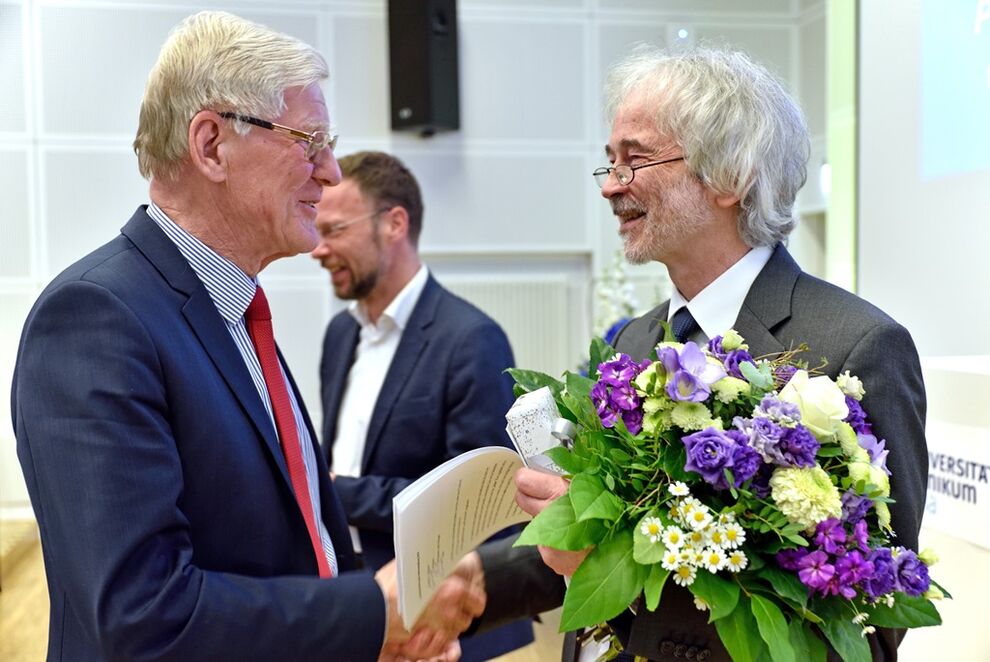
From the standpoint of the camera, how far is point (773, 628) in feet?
3.82

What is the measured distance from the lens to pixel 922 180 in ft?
8.55

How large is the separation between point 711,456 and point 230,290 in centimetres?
85

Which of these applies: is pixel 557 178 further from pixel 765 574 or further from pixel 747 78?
pixel 765 574

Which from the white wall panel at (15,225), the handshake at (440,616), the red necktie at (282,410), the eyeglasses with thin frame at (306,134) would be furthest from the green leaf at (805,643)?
the white wall panel at (15,225)

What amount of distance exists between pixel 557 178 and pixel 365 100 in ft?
4.32

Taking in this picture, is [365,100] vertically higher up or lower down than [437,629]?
higher up

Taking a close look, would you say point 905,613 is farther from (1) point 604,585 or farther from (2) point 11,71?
(2) point 11,71

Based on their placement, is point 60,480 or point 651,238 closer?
point 60,480

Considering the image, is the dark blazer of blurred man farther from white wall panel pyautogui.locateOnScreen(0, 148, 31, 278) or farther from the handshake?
white wall panel pyautogui.locateOnScreen(0, 148, 31, 278)

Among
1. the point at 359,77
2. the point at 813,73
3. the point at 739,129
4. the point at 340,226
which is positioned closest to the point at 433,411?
the point at 340,226

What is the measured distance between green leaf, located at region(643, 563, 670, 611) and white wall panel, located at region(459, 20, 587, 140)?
517cm

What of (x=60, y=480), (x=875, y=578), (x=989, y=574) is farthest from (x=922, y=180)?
(x=60, y=480)

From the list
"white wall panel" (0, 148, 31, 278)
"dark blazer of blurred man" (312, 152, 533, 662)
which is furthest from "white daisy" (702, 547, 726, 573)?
"white wall panel" (0, 148, 31, 278)

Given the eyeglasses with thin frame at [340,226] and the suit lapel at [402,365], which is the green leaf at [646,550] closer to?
the suit lapel at [402,365]
